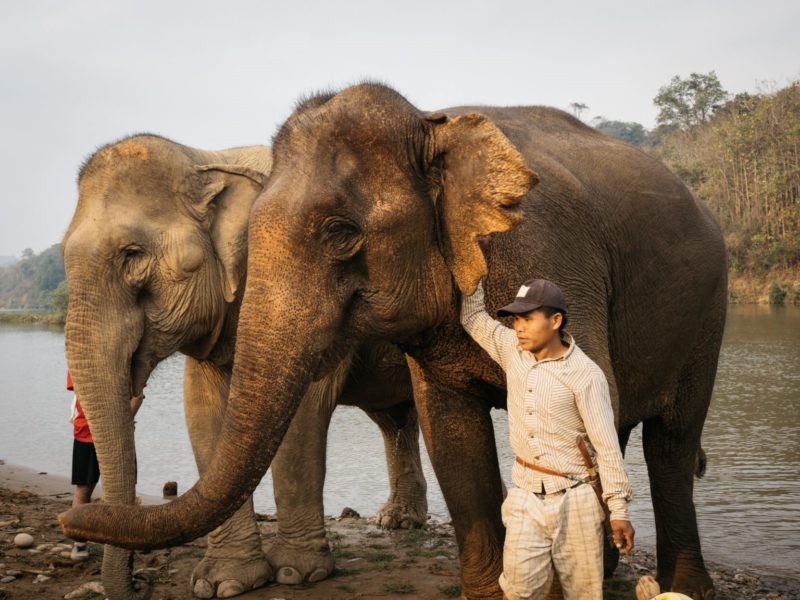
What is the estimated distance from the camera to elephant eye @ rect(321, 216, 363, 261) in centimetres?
317

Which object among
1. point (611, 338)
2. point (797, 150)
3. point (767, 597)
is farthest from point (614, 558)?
point (797, 150)

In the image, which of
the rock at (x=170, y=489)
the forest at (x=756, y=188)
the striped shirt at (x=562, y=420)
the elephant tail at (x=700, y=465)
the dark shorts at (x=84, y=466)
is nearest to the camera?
the striped shirt at (x=562, y=420)

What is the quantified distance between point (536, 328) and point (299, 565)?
102 inches

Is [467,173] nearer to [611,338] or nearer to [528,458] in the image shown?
[528,458]

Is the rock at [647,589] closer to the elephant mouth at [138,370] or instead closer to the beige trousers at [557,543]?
the beige trousers at [557,543]

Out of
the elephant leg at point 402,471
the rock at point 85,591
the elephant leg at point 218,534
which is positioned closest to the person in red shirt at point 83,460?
the elephant leg at point 218,534

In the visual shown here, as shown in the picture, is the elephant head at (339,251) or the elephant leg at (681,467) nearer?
the elephant head at (339,251)

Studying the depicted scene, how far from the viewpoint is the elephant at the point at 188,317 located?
15.5 feet

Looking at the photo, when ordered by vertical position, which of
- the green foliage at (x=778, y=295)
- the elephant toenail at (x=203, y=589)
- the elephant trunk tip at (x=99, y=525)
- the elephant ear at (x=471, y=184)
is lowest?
the elephant toenail at (x=203, y=589)

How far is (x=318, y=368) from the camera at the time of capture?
10.4ft

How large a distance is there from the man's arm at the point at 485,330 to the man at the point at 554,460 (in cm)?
14

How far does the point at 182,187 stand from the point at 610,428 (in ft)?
9.37

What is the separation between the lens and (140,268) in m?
4.92

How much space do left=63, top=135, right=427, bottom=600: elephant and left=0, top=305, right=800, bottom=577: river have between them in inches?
93.5
